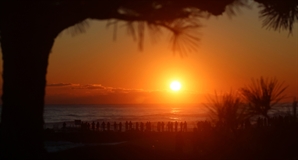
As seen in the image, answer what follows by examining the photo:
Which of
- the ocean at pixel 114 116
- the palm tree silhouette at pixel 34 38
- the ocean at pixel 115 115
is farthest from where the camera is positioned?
the ocean at pixel 115 115

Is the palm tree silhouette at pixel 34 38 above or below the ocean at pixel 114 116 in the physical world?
below

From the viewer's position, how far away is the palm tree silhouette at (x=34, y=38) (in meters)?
8.33

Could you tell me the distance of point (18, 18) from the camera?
28.6 feet

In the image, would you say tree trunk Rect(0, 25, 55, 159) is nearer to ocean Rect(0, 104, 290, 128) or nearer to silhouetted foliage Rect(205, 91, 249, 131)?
silhouetted foliage Rect(205, 91, 249, 131)

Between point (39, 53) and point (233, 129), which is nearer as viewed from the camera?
point (39, 53)

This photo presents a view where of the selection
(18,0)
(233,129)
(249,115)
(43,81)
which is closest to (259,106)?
(249,115)

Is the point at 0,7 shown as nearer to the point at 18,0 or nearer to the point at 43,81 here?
the point at 18,0

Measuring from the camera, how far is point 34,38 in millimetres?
8711

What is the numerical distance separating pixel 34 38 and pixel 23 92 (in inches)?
36.9

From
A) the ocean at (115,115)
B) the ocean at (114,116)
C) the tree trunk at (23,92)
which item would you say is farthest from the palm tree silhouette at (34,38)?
the ocean at (115,115)

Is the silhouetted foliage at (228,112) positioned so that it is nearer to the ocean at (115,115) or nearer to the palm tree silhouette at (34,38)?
the palm tree silhouette at (34,38)

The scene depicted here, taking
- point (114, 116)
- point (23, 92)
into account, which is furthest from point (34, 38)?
point (114, 116)

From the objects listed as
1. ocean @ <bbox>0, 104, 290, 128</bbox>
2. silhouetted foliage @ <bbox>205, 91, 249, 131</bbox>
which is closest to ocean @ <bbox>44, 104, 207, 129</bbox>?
ocean @ <bbox>0, 104, 290, 128</bbox>

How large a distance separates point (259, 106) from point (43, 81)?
16.2ft
